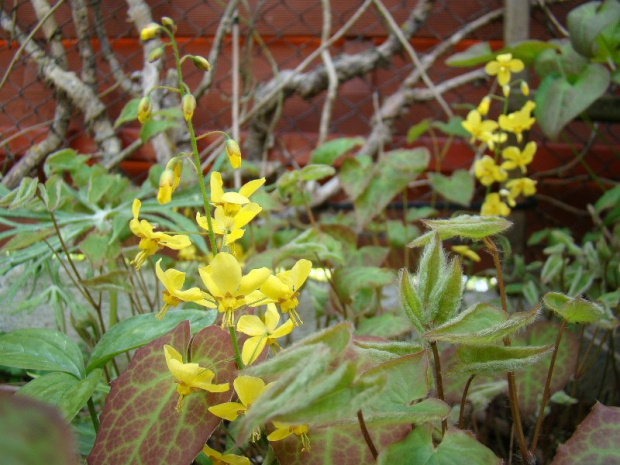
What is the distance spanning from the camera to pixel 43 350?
598 millimetres

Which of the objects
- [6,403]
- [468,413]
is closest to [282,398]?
[6,403]

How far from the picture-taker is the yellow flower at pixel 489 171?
1224 millimetres

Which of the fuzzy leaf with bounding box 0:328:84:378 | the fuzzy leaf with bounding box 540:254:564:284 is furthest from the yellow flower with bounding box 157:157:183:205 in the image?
the fuzzy leaf with bounding box 540:254:564:284

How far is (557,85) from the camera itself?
133cm

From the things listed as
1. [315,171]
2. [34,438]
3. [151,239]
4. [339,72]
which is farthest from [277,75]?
[34,438]

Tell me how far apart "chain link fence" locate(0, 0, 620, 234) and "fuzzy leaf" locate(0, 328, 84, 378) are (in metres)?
1.28

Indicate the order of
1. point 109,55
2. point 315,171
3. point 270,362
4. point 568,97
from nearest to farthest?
point 270,362, point 315,171, point 568,97, point 109,55

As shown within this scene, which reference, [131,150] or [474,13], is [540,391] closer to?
[131,150]

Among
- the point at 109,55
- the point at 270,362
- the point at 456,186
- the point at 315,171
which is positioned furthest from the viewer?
the point at 109,55

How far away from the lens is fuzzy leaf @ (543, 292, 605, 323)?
50 centimetres

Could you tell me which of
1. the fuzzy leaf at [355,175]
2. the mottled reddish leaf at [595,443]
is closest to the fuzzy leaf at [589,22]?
the fuzzy leaf at [355,175]

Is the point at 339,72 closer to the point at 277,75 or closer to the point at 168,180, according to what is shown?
the point at 277,75

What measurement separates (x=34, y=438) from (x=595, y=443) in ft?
1.30

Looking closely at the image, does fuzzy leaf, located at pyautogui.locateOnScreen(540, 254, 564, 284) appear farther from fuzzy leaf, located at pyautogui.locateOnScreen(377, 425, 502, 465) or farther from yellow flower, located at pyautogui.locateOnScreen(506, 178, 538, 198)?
fuzzy leaf, located at pyautogui.locateOnScreen(377, 425, 502, 465)
